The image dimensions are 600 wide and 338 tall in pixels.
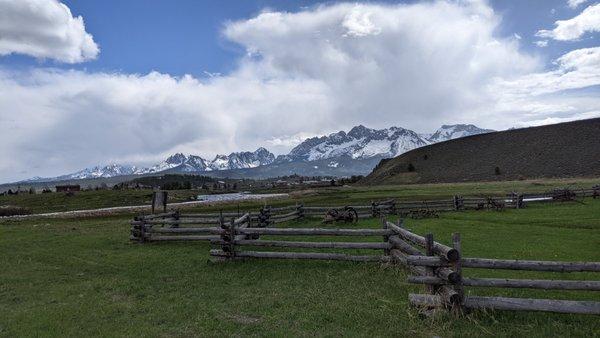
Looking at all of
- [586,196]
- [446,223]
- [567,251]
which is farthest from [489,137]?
[567,251]

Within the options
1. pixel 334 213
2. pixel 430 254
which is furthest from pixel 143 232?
pixel 430 254

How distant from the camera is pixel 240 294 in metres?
11.8

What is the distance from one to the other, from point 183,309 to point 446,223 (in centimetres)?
1954

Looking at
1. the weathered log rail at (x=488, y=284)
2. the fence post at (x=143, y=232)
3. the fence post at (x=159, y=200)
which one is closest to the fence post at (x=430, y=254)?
the weathered log rail at (x=488, y=284)

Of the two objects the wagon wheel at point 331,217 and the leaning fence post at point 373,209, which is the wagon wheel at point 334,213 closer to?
the wagon wheel at point 331,217

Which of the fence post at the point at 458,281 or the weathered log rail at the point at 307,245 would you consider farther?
the weathered log rail at the point at 307,245

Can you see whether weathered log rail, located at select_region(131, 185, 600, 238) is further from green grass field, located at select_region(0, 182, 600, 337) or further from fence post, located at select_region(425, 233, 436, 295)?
fence post, located at select_region(425, 233, 436, 295)

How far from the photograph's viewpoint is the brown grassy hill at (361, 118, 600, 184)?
340 feet

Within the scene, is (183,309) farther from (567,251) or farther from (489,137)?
(489,137)

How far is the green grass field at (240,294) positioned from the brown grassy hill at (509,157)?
95.3 metres

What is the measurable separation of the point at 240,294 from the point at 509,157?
398 ft

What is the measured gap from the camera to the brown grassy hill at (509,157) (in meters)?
104

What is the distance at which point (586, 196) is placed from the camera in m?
43.9

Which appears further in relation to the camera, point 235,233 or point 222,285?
point 235,233
